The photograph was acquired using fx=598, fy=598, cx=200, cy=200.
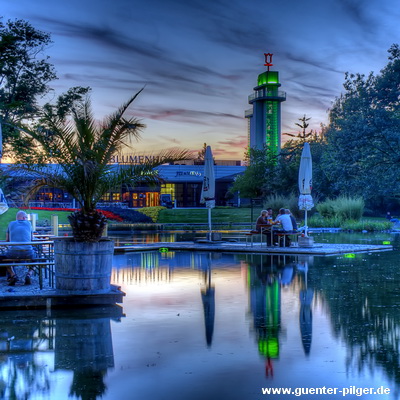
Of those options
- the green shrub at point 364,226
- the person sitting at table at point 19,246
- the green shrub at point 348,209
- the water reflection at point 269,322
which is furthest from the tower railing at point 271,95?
the person sitting at table at point 19,246

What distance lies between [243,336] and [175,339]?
86cm

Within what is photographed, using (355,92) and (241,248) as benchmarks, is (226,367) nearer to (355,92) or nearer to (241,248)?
(241,248)

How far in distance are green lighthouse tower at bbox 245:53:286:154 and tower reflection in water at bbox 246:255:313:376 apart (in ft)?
232

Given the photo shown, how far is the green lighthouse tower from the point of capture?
87.9 meters

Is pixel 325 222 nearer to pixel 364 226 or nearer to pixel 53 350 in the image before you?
pixel 364 226

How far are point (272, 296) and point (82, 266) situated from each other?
11.1 feet

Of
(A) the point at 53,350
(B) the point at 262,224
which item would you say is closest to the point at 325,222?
(B) the point at 262,224

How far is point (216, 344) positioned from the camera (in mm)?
7074

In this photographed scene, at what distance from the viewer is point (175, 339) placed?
24.1 feet

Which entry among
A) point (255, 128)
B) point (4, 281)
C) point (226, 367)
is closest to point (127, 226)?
point (4, 281)

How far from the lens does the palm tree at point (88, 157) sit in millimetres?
10141

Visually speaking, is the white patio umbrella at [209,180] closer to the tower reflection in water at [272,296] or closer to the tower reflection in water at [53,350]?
the tower reflection in water at [272,296]

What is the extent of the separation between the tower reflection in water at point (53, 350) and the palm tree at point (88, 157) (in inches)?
67.2

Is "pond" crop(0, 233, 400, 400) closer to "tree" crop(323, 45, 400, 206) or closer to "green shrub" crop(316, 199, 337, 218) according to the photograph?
"green shrub" crop(316, 199, 337, 218)
